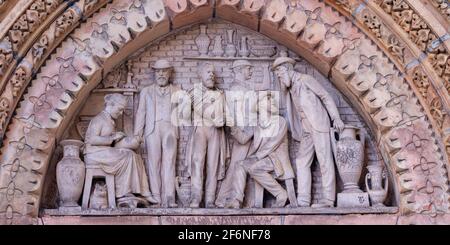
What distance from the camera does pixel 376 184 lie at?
923cm

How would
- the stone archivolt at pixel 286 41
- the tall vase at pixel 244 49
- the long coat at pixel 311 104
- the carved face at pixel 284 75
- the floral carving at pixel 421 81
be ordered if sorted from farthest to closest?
the tall vase at pixel 244 49, the carved face at pixel 284 75, the long coat at pixel 311 104, the floral carving at pixel 421 81, the stone archivolt at pixel 286 41

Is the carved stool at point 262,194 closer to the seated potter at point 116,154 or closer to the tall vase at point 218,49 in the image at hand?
the seated potter at point 116,154

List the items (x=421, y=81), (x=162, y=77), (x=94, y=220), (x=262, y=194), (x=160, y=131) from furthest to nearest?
(x=162, y=77)
(x=160, y=131)
(x=262, y=194)
(x=421, y=81)
(x=94, y=220)

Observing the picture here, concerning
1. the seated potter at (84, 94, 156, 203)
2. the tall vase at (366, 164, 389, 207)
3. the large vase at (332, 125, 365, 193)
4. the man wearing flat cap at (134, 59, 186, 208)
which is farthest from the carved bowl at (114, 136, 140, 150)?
the tall vase at (366, 164, 389, 207)

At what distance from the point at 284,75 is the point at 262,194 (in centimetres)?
103

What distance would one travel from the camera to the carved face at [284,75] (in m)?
9.48

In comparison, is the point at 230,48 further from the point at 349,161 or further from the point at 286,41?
the point at 349,161

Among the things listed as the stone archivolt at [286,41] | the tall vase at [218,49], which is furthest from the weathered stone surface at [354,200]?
the tall vase at [218,49]

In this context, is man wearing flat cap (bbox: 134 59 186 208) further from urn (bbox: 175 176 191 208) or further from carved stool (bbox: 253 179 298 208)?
carved stool (bbox: 253 179 298 208)

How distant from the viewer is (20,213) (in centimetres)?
892

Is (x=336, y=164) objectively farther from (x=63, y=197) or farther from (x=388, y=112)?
(x=63, y=197)

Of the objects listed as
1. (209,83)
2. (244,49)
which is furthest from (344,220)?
(244,49)

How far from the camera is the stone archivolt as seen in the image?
9023 mm

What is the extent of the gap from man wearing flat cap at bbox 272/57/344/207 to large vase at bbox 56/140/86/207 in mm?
1793
